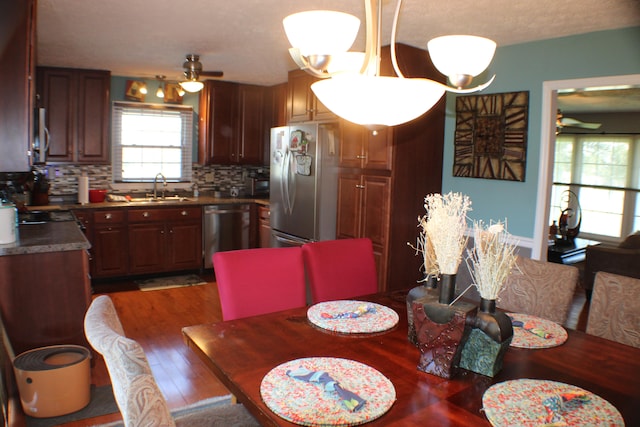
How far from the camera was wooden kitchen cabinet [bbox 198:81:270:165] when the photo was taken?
584 centimetres

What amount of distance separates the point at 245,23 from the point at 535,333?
260 cm

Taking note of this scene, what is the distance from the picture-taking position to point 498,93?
369cm

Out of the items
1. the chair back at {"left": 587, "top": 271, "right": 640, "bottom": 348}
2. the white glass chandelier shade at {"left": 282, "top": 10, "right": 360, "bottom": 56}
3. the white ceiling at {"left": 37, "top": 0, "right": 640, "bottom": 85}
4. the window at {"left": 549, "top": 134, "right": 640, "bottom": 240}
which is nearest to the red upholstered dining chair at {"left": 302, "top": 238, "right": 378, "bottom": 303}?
the chair back at {"left": 587, "top": 271, "right": 640, "bottom": 348}

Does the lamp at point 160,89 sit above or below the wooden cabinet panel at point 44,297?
above

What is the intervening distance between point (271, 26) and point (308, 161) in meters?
1.44

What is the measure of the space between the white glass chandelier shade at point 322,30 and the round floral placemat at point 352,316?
998 mm

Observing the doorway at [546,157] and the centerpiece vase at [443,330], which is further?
the doorway at [546,157]

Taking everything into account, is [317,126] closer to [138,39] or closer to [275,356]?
[138,39]

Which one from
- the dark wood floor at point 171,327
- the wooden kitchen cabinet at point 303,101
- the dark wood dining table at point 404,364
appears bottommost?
the dark wood floor at point 171,327

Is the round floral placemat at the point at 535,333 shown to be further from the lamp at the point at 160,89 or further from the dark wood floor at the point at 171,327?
the lamp at the point at 160,89

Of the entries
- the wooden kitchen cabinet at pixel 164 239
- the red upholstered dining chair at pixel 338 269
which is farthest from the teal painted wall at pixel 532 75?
the wooden kitchen cabinet at pixel 164 239

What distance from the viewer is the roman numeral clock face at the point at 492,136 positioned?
3.56 metres

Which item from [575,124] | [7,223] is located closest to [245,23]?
[7,223]

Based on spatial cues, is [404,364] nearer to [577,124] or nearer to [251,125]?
[251,125]
